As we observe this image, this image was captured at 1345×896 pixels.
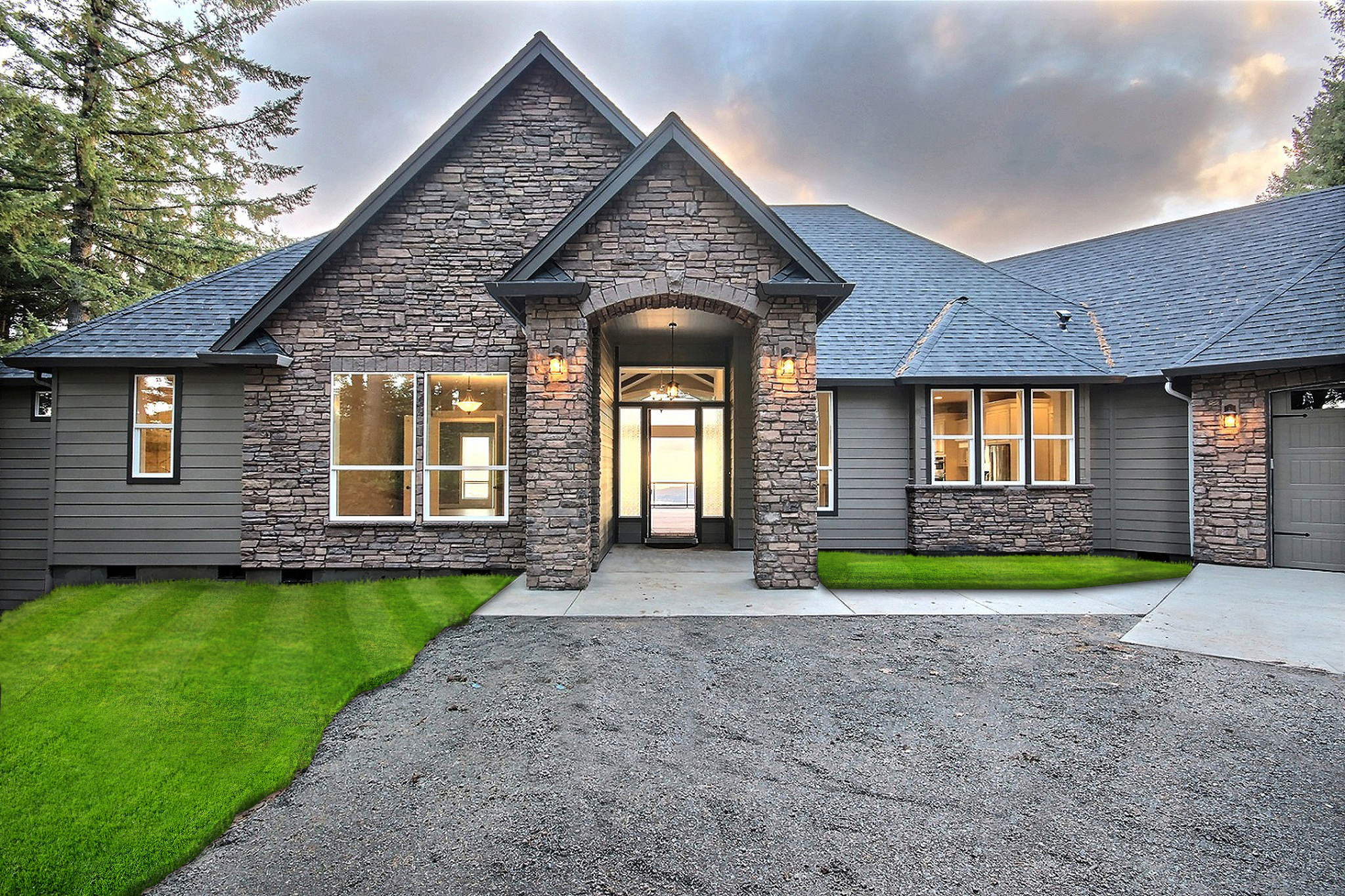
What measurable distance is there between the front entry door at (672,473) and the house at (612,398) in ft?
0.20

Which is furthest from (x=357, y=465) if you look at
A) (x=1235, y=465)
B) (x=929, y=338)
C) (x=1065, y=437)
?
(x=1235, y=465)

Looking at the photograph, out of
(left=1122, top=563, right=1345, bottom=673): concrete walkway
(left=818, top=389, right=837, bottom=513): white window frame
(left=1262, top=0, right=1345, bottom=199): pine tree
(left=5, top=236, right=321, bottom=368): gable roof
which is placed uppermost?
(left=1262, top=0, right=1345, bottom=199): pine tree

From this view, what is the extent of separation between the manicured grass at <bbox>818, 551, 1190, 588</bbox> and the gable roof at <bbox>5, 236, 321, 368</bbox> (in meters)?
8.54

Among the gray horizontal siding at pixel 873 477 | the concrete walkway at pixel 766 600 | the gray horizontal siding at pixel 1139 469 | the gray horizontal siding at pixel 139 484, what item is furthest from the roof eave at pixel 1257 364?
the gray horizontal siding at pixel 139 484

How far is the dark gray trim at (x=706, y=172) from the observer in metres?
6.70

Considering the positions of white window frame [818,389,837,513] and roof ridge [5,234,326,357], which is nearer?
roof ridge [5,234,326,357]

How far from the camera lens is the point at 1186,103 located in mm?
17359

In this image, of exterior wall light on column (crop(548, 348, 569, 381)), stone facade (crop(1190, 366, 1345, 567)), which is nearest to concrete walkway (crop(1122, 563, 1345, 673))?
stone facade (crop(1190, 366, 1345, 567))

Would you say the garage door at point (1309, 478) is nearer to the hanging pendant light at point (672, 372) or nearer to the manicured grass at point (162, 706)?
the hanging pendant light at point (672, 372)

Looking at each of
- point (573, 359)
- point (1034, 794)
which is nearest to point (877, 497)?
point (573, 359)

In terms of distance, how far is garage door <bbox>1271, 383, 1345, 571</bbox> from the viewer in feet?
25.6

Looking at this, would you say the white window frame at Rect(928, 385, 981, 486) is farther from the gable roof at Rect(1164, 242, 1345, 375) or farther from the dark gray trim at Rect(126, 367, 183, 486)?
the dark gray trim at Rect(126, 367, 183, 486)

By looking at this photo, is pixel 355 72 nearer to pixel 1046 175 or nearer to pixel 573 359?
pixel 573 359

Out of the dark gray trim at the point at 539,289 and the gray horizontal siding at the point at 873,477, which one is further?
the gray horizontal siding at the point at 873,477
